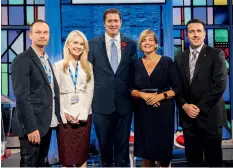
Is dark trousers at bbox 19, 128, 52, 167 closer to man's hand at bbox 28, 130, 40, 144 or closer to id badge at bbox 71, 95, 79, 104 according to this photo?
man's hand at bbox 28, 130, 40, 144

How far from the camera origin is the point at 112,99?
346cm

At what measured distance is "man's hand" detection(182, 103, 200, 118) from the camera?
3.29 meters

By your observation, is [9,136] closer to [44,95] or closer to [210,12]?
[44,95]

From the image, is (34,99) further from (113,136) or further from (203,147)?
(203,147)

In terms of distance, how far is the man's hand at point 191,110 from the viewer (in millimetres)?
3285

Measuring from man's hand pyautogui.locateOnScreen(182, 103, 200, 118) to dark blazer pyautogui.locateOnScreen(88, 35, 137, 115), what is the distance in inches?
21.6

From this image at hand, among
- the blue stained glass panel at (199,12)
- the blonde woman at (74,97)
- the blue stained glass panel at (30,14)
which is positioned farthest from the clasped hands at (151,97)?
the blue stained glass panel at (30,14)

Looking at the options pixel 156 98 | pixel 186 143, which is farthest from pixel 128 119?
pixel 186 143

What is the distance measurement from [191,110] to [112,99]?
0.76m

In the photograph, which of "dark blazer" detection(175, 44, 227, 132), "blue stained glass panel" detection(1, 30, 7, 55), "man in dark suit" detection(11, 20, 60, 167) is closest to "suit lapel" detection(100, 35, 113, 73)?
"man in dark suit" detection(11, 20, 60, 167)

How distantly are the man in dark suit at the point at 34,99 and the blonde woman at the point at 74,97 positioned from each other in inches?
5.1

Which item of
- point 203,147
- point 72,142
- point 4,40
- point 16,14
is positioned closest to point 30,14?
point 16,14

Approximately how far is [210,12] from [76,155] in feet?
10.1

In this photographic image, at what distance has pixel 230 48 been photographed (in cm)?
501
